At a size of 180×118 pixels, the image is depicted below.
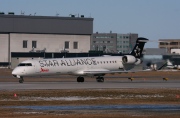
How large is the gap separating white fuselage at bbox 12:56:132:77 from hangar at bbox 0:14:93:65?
8886 centimetres

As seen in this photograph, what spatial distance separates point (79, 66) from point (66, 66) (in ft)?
6.99

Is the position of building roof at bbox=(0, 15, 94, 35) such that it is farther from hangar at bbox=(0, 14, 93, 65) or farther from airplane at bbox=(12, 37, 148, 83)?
airplane at bbox=(12, 37, 148, 83)

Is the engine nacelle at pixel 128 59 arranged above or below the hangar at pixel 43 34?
below

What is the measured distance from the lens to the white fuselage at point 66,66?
239ft

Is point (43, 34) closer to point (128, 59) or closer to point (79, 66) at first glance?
point (128, 59)

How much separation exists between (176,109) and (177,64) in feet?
341

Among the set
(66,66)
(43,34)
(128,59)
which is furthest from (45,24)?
(66,66)

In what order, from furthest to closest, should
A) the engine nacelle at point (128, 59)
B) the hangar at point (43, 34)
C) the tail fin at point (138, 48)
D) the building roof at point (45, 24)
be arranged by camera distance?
the building roof at point (45, 24)
the hangar at point (43, 34)
the tail fin at point (138, 48)
the engine nacelle at point (128, 59)

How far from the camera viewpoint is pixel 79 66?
77125 millimetres

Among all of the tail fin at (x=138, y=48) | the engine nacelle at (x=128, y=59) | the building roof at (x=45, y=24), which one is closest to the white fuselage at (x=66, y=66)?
the engine nacelle at (x=128, y=59)

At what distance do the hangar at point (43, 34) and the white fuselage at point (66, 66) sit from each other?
8886cm

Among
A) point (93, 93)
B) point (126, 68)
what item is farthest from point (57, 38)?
point (93, 93)

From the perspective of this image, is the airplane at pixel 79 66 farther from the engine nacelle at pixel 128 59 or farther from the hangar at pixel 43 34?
the hangar at pixel 43 34

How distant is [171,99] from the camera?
1791 inches
